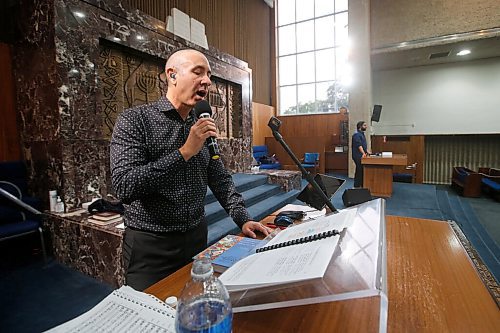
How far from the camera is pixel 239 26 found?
8.30 metres

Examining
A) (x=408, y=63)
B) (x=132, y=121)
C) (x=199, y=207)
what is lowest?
(x=199, y=207)

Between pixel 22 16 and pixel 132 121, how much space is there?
3.05m

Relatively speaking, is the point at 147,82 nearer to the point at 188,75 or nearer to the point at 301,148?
the point at 188,75

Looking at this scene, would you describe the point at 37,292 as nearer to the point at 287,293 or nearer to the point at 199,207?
the point at 199,207

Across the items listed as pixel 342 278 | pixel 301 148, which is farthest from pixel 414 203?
pixel 342 278

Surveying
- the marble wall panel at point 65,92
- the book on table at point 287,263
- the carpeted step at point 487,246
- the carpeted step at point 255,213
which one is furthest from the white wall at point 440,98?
the book on table at point 287,263

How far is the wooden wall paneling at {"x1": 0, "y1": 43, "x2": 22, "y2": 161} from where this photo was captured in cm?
313

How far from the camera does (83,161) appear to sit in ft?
9.99

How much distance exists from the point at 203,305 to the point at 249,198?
370 cm

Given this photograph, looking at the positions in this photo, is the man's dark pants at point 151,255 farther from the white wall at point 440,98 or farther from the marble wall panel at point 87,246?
the white wall at point 440,98

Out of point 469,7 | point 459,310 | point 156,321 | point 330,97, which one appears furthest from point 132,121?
point 330,97

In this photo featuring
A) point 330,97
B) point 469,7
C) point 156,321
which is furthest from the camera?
point 330,97

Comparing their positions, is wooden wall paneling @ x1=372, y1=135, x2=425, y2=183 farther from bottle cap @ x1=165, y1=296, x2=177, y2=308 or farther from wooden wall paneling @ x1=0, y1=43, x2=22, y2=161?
bottle cap @ x1=165, y1=296, x2=177, y2=308

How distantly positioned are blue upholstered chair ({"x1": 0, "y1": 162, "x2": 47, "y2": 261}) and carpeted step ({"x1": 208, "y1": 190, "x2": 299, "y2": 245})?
1.62 metres
